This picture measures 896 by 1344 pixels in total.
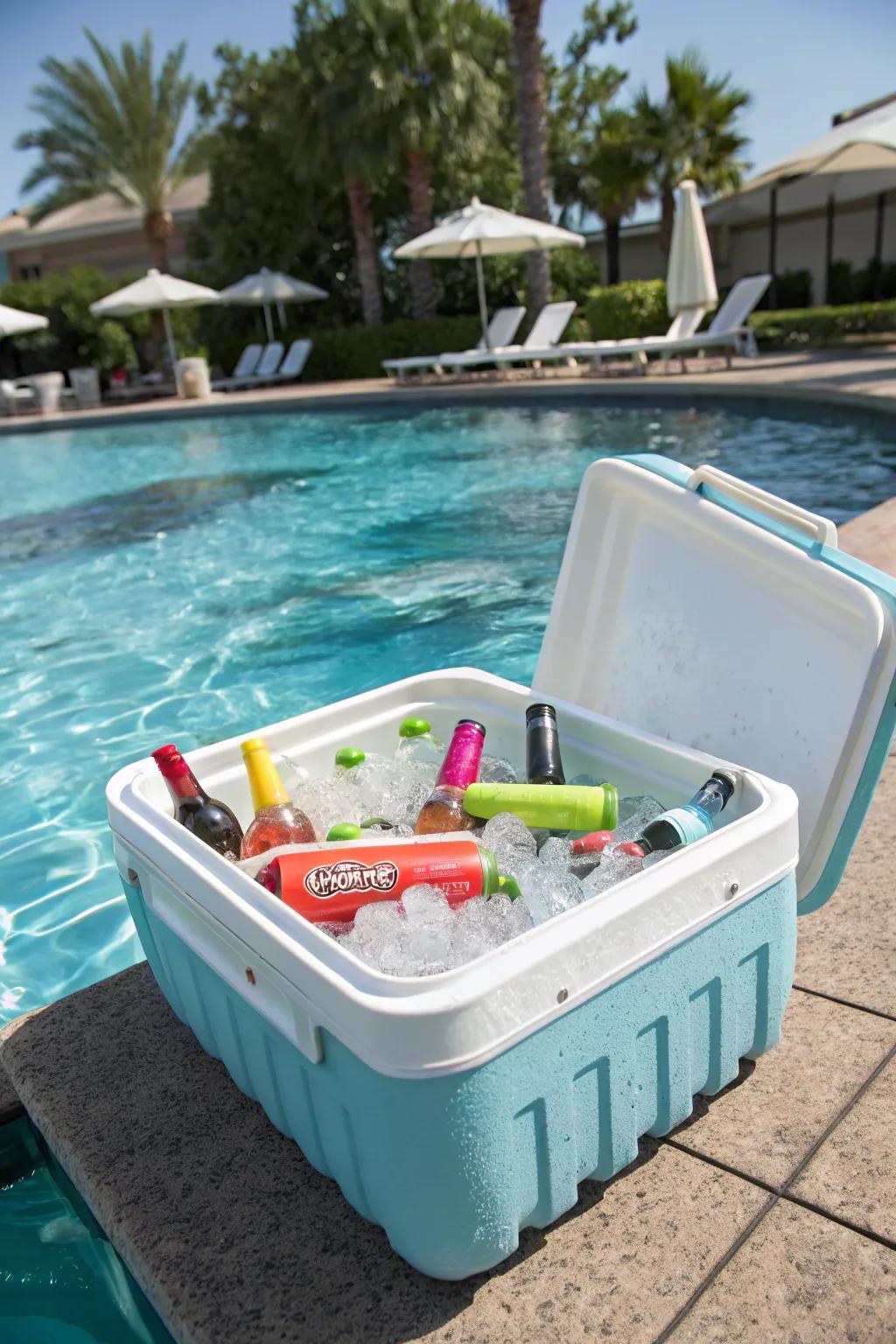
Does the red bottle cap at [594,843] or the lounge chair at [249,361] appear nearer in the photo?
the red bottle cap at [594,843]

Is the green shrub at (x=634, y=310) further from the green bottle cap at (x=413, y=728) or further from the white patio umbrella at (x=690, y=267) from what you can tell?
the green bottle cap at (x=413, y=728)

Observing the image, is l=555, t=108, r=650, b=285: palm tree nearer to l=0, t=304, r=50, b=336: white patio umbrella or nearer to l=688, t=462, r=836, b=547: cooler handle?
l=0, t=304, r=50, b=336: white patio umbrella

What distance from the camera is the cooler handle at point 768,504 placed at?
69.1 inches

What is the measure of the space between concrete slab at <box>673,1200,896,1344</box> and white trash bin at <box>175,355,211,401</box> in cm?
1895

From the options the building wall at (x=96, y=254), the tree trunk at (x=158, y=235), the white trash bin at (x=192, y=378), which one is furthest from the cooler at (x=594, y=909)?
the building wall at (x=96, y=254)

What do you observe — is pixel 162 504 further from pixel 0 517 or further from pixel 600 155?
pixel 600 155

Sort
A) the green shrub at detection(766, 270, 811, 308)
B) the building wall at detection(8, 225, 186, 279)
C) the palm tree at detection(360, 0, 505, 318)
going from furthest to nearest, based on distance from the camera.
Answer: the building wall at detection(8, 225, 186, 279)
the green shrub at detection(766, 270, 811, 308)
the palm tree at detection(360, 0, 505, 318)

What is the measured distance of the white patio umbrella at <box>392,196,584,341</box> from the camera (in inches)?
624

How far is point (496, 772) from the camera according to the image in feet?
6.51

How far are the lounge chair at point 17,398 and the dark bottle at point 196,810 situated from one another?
67.6 feet

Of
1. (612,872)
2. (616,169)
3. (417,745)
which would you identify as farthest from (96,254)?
(612,872)

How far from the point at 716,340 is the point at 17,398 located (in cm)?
1355

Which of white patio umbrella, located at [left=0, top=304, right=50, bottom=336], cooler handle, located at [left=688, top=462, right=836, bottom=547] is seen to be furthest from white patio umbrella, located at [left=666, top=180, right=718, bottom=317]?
cooler handle, located at [left=688, top=462, right=836, bottom=547]


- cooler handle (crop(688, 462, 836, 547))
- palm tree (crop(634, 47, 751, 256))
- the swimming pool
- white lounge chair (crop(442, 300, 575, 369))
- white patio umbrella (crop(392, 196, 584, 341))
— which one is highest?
palm tree (crop(634, 47, 751, 256))
